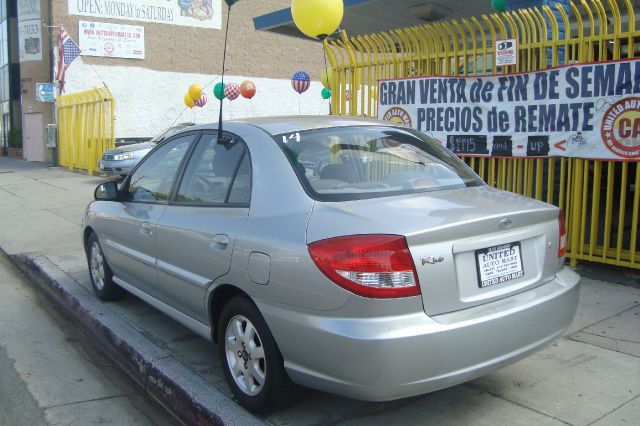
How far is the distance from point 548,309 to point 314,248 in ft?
4.45

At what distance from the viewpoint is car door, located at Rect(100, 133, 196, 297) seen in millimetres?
4453

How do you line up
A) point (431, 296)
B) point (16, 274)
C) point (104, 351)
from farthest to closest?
point (16, 274), point (104, 351), point (431, 296)

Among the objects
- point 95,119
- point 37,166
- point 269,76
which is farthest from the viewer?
point 269,76

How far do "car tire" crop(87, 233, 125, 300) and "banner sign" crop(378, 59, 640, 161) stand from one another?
4107 mm

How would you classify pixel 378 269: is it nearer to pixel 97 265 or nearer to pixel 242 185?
pixel 242 185

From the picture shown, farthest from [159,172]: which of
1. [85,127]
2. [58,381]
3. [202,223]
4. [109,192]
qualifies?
[85,127]

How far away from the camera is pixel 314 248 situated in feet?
9.58

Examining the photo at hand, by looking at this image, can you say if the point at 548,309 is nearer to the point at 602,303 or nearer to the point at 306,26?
the point at 602,303

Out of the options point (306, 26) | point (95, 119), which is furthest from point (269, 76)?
point (306, 26)

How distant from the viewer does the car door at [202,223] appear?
3572 millimetres

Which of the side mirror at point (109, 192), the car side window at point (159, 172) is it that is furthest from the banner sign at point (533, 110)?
the side mirror at point (109, 192)

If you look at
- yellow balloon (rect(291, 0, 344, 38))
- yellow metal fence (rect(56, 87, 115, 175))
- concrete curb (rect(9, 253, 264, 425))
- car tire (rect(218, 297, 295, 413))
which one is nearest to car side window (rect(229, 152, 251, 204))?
car tire (rect(218, 297, 295, 413))

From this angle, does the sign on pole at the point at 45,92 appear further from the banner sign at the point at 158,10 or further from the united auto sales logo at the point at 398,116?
the united auto sales logo at the point at 398,116

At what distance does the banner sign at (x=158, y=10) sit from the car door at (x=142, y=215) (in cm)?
2142
